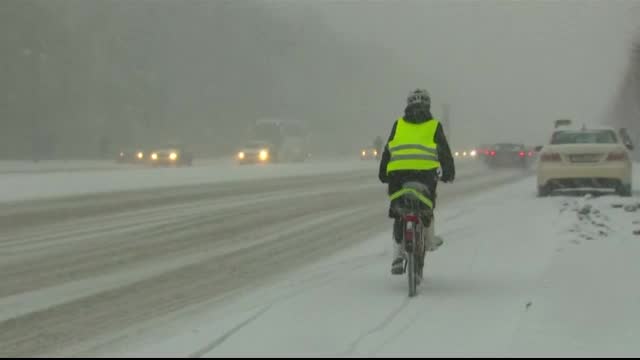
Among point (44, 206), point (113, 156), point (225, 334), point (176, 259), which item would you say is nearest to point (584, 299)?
point (225, 334)

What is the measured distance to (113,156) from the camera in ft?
248

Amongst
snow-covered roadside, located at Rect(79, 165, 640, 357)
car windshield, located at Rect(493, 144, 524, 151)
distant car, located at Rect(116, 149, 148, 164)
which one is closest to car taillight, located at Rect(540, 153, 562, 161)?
snow-covered roadside, located at Rect(79, 165, 640, 357)

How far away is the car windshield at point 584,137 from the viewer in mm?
20406

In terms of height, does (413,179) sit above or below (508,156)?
above

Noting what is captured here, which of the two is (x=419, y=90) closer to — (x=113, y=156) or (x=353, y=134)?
(x=113, y=156)

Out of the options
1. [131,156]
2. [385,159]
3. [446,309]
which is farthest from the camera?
[131,156]

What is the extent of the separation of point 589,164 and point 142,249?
1077cm

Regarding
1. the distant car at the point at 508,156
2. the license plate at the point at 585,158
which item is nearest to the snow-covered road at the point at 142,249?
the license plate at the point at 585,158

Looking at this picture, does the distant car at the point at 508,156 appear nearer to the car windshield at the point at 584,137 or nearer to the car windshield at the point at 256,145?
the car windshield at the point at 256,145

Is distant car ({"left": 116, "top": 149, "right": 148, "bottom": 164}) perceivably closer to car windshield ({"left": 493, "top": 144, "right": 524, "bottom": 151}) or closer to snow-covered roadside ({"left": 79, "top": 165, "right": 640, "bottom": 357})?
car windshield ({"left": 493, "top": 144, "right": 524, "bottom": 151})

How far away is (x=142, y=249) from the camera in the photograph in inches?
497

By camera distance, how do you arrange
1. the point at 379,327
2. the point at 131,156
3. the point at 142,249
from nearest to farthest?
the point at 379,327, the point at 142,249, the point at 131,156

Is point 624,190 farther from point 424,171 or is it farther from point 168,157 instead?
point 168,157

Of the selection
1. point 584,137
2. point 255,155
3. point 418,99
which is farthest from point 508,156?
point 418,99
